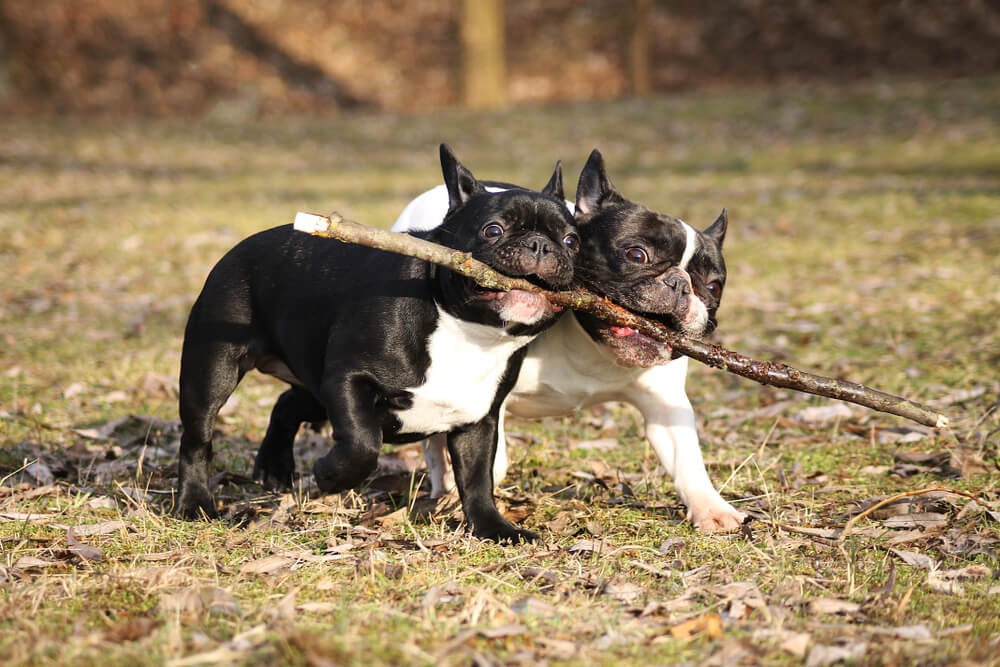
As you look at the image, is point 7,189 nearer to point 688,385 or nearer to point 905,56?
point 688,385

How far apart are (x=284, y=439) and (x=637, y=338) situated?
1549mm

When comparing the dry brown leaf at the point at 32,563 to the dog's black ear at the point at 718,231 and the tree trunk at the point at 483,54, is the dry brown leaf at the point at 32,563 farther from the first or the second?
the tree trunk at the point at 483,54

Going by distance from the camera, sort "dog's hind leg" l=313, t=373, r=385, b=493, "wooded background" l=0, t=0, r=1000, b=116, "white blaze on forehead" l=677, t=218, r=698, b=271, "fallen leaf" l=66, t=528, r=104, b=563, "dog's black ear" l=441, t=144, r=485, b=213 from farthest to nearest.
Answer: "wooded background" l=0, t=0, r=1000, b=116 < "white blaze on forehead" l=677, t=218, r=698, b=271 < "dog's black ear" l=441, t=144, r=485, b=213 < "dog's hind leg" l=313, t=373, r=385, b=493 < "fallen leaf" l=66, t=528, r=104, b=563

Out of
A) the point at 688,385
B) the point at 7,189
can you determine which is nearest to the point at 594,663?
the point at 688,385

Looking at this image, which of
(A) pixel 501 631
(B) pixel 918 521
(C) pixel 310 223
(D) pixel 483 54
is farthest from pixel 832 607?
(D) pixel 483 54

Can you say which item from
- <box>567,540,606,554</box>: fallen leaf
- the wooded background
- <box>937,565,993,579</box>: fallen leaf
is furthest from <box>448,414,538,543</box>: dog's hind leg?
the wooded background

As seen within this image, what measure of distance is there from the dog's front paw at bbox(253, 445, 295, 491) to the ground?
9 cm

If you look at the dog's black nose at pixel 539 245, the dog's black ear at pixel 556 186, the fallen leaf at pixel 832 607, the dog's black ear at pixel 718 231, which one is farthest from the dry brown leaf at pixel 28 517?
the dog's black ear at pixel 718 231

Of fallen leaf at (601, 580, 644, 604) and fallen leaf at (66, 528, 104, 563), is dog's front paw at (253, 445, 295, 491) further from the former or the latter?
fallen leaf at (601, 580, 644, 604)

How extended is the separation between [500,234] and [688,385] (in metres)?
2.78

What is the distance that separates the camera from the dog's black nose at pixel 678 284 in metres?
3.79

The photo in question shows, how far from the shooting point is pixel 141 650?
2.48m

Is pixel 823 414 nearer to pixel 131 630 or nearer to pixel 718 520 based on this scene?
pixel 718 520

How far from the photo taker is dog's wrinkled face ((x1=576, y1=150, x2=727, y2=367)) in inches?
149
